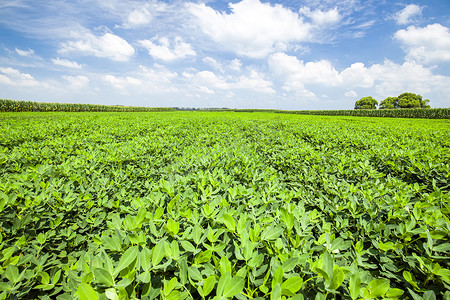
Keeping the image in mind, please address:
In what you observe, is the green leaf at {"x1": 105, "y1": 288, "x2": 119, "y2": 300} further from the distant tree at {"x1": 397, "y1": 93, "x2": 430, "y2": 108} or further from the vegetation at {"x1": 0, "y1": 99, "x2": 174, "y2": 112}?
the distant tree at {"x1": 397, "y1": 93, "x2": 430, "y2": 108}

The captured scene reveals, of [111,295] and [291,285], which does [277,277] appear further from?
[111,295]

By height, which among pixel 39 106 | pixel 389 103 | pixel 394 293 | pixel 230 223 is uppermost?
pixel 389 103

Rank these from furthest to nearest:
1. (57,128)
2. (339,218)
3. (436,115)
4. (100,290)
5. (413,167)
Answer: (436,115)
(57,128)
(413,167)
(339,218)
(100,290)

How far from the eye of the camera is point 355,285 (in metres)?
0.91

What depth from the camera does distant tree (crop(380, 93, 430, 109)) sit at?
241 feet

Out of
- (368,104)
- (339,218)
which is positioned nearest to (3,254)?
(339,218)

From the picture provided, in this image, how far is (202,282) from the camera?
0.94 meters

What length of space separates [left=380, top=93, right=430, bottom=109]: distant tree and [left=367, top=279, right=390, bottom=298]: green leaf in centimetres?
10656

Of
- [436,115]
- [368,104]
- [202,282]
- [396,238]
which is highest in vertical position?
[368,104]

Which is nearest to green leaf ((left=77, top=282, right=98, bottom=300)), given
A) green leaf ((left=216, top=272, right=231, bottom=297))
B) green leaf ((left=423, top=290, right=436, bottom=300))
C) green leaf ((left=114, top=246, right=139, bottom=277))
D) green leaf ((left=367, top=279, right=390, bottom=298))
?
green leaf ((left=114, top=246, right=139, bottom=277))

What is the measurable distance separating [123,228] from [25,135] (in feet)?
28.1

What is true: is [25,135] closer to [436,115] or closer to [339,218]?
[339,218]

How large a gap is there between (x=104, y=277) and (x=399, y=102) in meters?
110

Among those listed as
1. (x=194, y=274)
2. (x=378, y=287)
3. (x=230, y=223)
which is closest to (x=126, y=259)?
(x=194, y=274)
